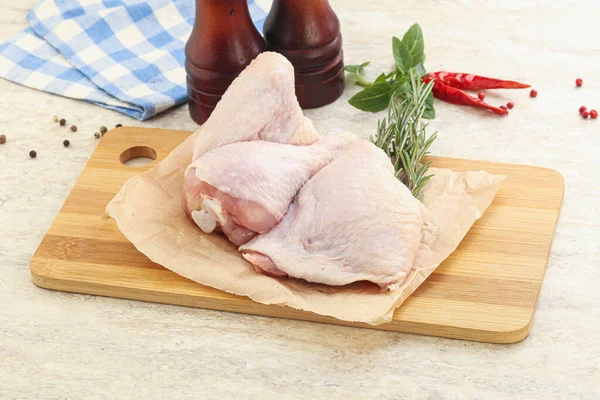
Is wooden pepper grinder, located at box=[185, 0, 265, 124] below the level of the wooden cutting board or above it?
above

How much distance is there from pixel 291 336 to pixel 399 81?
1.19m

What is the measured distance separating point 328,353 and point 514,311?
1.58ft

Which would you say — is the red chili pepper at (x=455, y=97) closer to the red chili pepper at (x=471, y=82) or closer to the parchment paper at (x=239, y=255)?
the red chili pepper at (x=471, y=82)

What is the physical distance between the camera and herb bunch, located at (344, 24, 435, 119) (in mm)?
3115

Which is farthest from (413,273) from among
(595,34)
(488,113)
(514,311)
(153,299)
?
(595,34)

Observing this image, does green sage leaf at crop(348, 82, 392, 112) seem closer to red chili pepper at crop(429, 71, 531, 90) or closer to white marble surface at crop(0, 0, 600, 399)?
white marble surface at crop(0, 0, 600, 399)

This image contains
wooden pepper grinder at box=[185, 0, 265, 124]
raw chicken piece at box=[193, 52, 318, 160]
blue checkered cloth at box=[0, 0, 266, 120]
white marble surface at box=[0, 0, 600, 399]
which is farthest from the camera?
blue checkered cloth at box=[0, 0, 266, 120]

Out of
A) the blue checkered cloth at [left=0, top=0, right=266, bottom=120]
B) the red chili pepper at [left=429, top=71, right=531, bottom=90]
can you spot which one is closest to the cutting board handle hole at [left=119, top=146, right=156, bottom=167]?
the blue checkered cloth at [left=0, top=0, right=266, bottom=120]

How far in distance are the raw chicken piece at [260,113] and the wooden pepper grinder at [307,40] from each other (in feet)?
1.60

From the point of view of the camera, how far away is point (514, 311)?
226cm

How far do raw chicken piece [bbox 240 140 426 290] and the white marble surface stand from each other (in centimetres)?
16

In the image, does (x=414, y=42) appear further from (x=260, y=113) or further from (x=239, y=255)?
(x=239, y=255)

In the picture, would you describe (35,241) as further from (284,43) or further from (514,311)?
(514,311)

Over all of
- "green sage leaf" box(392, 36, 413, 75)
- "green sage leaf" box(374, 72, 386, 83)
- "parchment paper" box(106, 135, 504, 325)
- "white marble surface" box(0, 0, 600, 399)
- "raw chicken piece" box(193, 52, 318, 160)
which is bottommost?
"white marble surface" box(0, 0, 600, 399)
